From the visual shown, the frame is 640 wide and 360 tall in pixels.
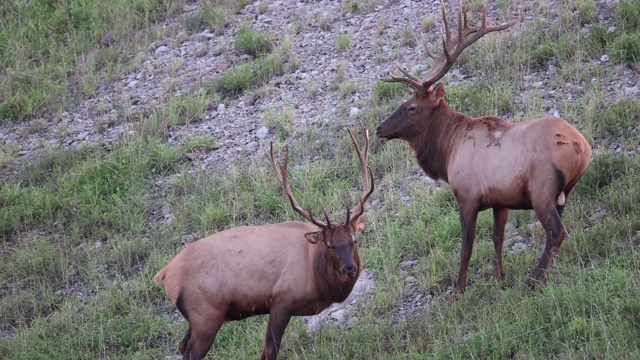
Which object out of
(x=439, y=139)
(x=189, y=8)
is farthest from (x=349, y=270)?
(x=189, y=8)

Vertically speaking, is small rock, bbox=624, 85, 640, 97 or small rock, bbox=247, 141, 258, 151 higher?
small rock, bbox=624, 85, 640, 97

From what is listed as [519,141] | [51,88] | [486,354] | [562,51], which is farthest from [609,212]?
[51,88]

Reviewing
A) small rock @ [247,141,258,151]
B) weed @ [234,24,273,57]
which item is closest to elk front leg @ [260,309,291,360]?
small rock @ [247,141,258,151]

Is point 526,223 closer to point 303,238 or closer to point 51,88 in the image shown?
point 303,238

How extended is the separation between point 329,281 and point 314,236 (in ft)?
1.35

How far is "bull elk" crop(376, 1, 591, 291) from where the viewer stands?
830 cm

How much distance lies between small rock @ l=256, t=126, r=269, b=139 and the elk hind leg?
5435mm

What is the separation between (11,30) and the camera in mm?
16641

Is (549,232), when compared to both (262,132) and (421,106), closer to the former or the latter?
(421,106)

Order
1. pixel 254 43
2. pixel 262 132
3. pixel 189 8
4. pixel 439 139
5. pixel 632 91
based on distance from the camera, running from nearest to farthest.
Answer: pixel 439 139 → pixel 632 91 → pixel 262 132 → pixel 254 43 → pixel 189 8

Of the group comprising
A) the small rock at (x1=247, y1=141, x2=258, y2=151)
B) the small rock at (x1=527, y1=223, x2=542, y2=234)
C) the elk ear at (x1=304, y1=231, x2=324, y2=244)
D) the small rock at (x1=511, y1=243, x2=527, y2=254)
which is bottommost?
the small rock at (x1=247, y1=141, x2=258, y2=151)

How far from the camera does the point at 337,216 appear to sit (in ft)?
35.6

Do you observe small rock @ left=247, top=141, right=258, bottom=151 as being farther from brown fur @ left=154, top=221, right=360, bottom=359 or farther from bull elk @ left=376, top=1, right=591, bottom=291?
brown fur @ left=154, top=221, right=360, bottom=359

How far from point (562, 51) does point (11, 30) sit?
9556mm
